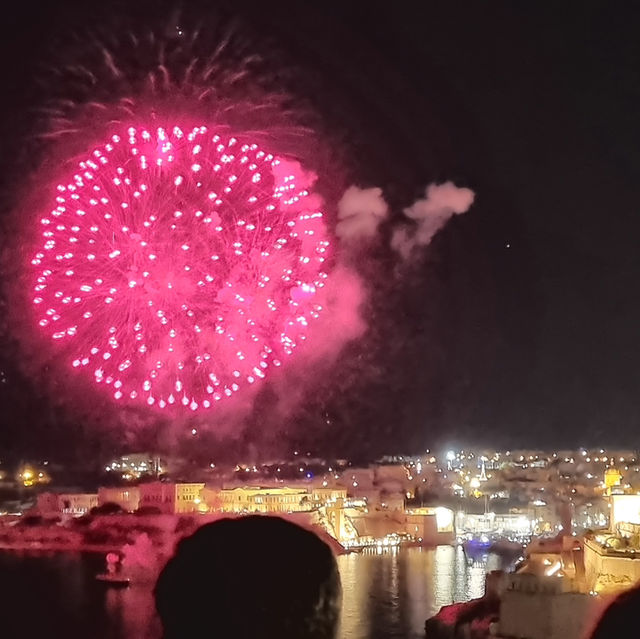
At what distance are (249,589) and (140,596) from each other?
8.56m

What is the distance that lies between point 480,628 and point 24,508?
1291 centimetres

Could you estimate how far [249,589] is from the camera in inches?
34.7

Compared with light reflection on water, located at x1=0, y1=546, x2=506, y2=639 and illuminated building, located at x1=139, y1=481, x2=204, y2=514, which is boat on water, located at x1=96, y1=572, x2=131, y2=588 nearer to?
light reflection on water, located at x1=0, y1=546, x2=506, y2=639

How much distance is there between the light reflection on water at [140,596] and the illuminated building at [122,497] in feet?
5.93

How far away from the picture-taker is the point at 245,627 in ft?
2.86

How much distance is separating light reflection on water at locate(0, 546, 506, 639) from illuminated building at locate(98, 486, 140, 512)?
181 cm

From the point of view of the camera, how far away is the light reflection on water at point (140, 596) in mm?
7391

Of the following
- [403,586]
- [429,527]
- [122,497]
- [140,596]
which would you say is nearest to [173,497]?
[122,497]

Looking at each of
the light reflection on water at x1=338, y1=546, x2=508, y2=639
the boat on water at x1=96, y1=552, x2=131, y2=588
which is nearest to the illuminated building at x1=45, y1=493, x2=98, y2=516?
the boat on water at x1=96, y1=552, x2=131, y2=588

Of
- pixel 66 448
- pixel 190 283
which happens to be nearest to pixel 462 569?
pixel 190 283

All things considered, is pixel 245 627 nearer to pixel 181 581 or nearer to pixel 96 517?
pixel 181 581

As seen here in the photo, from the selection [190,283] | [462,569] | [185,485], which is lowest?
[462,569]

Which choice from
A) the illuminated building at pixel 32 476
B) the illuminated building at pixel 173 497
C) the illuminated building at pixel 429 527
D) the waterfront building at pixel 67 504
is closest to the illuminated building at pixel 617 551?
the illuminated building at pixel 429 527

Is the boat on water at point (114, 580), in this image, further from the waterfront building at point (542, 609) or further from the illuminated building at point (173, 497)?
the waterfront building at point (542, 609)
